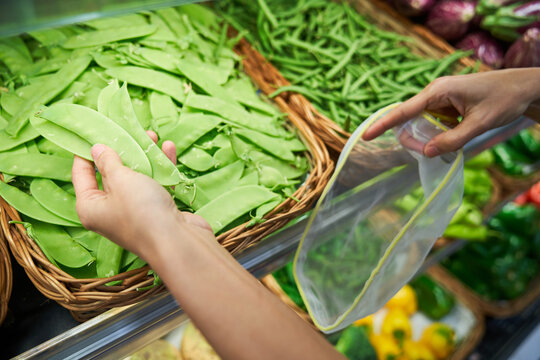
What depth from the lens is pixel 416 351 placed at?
185 cm

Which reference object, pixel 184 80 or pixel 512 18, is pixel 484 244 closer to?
pixel 512 18

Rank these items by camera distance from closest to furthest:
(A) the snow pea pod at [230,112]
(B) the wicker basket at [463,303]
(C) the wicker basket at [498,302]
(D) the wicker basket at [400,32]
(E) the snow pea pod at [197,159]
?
(E) the snow pea pod at [197,159], (A) the snow pea pod at [230,112], (D) the wicker basket at [400,32], (B) the wicker basket at [463,303], (C) the wicker basket at [498,302]

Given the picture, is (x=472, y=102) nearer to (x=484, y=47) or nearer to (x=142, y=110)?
(x=142, y=110)

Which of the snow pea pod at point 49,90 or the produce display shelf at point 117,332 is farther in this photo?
the snow pea pod at point 49,90

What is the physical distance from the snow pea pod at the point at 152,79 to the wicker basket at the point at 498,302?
1852 mm

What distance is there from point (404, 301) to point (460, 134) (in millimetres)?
1190

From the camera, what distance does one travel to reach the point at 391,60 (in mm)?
1869

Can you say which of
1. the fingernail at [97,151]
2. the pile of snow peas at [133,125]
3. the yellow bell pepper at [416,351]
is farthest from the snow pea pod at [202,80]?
the yellow bell pepper at [416,351]

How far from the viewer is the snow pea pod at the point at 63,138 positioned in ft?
3.22

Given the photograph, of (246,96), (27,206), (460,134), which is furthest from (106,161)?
(460,134)

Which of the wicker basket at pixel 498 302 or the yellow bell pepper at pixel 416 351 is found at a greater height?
the yellow bell pepper at pixel 416 351

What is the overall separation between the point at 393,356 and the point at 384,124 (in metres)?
1.20

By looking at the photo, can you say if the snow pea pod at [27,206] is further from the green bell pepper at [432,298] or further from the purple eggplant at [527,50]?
the purple eggplant at [527,50]

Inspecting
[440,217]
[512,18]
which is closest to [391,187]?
[440,217]
